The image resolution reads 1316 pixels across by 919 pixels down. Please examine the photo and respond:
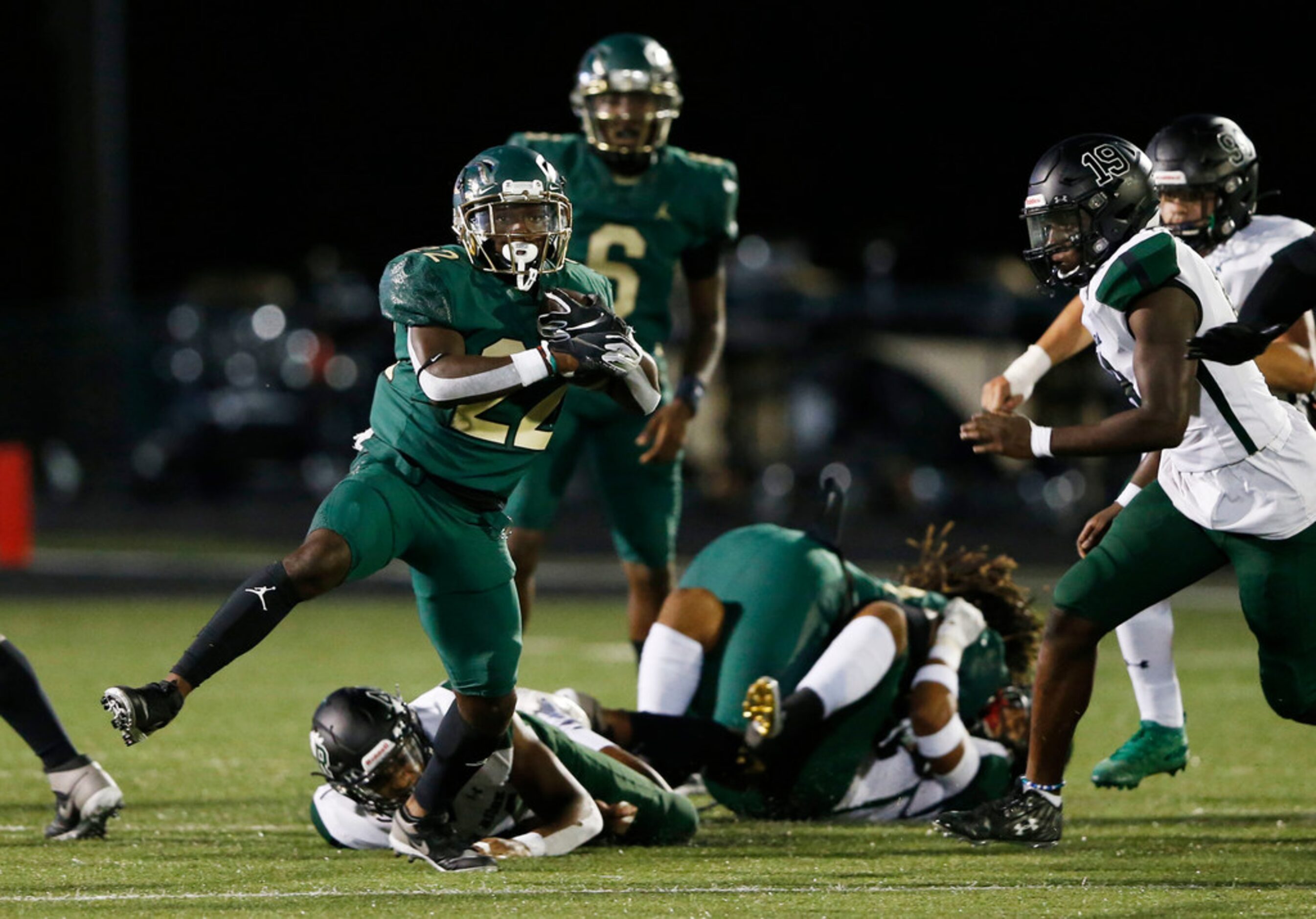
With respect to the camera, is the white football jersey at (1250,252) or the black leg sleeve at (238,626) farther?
the white football jersey at (1250,252)

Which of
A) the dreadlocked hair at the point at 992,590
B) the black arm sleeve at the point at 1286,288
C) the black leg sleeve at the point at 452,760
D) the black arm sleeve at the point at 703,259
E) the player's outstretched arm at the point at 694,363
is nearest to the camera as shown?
the black leg sleeve at the point at 452,760

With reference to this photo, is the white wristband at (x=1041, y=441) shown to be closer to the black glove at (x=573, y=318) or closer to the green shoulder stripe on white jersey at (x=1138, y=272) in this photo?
the green shoulder stripe on white jersey at (x=1138, y=272)

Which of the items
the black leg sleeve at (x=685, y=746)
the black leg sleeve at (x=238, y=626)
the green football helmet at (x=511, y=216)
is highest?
the green football helmet at (x=511, y=216)

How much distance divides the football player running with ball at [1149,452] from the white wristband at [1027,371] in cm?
37

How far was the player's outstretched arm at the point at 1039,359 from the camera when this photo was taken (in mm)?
4938

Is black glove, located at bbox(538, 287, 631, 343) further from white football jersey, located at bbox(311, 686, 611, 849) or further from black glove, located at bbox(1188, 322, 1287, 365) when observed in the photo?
black glove, located at bbox(1188, 322, 1287, 365)

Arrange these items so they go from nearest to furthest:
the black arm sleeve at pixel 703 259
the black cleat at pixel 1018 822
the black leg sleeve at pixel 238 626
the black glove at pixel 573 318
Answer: the black leg sleeve at pixel 238 626, the black glove at pixel 573 318, the black cleat at pixel 1018 822, the black arm sleeve at pixel 703 259

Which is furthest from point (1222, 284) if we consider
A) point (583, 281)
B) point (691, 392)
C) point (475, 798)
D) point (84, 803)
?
point (84, 803)

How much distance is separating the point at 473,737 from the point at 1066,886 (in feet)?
4.33

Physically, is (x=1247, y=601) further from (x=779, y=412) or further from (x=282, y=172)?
(x=282, y=172)

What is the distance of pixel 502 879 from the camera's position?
4.19 m

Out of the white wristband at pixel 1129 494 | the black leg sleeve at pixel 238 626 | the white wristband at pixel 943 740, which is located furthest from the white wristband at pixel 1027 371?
the black leg sleeve at pixel 238 626

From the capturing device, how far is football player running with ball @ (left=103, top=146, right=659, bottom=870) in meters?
4.14

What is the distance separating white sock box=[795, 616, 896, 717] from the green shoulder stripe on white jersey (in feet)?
3.72
